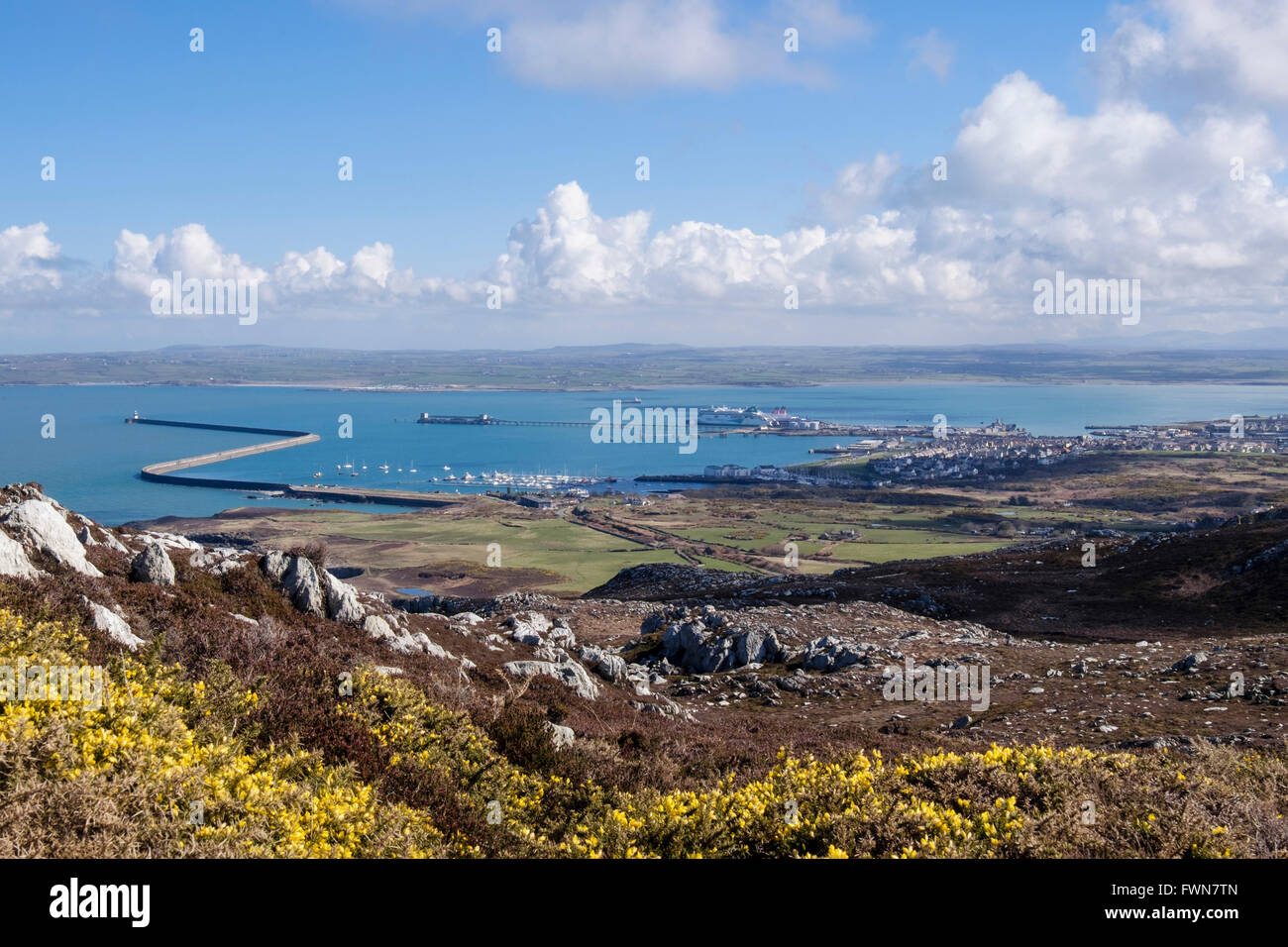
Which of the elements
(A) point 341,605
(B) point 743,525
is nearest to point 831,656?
(A) point 341,605

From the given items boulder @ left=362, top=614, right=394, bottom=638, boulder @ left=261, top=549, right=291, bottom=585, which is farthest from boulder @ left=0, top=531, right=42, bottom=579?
boulder @ left=362, top=614, right=394, bottom=638

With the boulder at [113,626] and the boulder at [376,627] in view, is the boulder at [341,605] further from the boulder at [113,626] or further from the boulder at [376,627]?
the boulder at [113,626]

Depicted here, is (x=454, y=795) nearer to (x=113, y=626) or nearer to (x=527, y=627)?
(x=113, y=626)

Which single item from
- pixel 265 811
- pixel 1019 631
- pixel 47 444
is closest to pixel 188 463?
pixel 47 444

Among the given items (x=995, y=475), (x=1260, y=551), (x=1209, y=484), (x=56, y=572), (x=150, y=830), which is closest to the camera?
(x=150, y=830)

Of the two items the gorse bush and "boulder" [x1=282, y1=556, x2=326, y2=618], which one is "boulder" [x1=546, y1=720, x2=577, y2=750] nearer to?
the gorse bush
